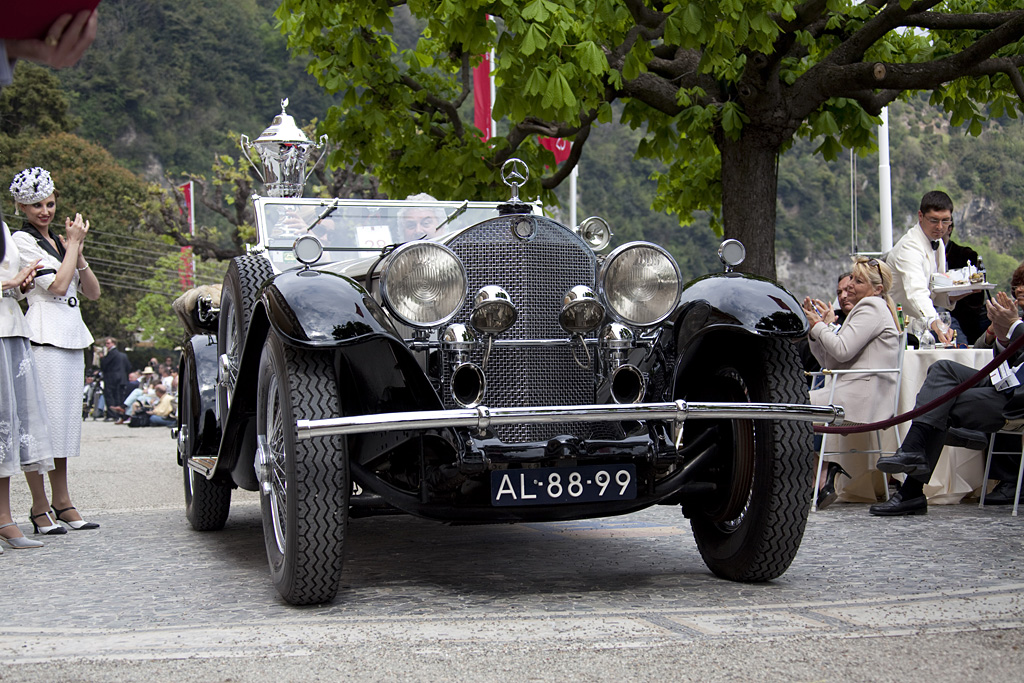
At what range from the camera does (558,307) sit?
14.2ft

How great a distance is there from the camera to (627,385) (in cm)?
430

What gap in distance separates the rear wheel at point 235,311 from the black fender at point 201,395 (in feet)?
0.60

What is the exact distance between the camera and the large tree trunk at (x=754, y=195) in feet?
32.1

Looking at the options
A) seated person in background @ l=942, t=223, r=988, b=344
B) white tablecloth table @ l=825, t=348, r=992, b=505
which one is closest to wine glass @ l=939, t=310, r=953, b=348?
white tablecloth table @ l=825, t=348, r=992, b=505

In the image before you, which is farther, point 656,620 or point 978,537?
point 978,537

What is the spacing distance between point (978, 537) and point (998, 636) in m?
2.31

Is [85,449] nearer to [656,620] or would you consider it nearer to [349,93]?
[349,93]

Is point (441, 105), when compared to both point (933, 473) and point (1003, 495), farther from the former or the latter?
point (1003, 495)

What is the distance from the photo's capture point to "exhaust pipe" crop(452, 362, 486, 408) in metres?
4.09

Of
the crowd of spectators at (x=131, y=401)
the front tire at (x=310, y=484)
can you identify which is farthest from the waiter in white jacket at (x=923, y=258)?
the crowd of spectators at (x=131, y=401)

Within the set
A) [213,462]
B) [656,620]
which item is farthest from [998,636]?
[213,462]

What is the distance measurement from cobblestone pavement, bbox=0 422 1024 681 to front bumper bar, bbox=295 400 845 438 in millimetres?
680

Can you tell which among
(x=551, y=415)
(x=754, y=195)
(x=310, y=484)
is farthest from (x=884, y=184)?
(x=310, y=484)

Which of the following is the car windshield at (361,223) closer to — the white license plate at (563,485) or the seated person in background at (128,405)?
the white license plate at (563,485)
